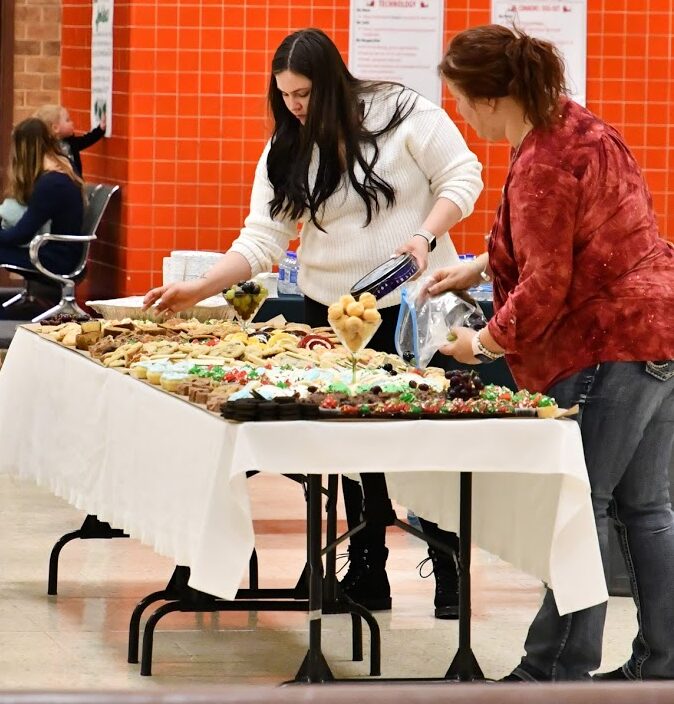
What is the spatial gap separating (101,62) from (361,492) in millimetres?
4769

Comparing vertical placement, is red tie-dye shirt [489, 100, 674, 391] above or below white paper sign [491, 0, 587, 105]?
below

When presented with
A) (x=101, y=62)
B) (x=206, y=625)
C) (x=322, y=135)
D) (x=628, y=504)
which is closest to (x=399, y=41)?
(x=101, y=62)

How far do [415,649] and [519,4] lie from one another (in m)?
4.61

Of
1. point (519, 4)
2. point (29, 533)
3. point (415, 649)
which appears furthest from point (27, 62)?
point (415, 649)

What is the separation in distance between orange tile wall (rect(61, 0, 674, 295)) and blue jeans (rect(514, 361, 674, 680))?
15.5 ft

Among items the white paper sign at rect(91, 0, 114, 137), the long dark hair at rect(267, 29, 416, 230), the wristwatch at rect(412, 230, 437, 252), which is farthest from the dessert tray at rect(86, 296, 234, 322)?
the white paper sign at rect(91, 0, 114, 137)

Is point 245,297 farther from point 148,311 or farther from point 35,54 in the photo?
Answer: point 35,54

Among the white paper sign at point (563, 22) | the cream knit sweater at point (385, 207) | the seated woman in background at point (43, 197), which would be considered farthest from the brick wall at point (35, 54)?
the cream knit sweater at point (385, 207)

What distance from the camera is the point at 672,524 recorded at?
2.82m

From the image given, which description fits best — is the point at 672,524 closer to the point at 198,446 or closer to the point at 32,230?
the point at 198,446

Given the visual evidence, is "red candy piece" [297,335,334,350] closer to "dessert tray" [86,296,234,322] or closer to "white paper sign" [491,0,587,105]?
"dessert tray" [86,296,234,322]

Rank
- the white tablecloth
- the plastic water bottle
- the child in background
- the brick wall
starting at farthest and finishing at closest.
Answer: the brick wall < the child in background < the plastic water bottle < the white tablecloth

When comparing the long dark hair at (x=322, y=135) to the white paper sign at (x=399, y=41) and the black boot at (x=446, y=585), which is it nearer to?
the black boot at (x=446, y=585)

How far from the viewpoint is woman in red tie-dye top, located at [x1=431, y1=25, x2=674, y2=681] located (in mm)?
2627
